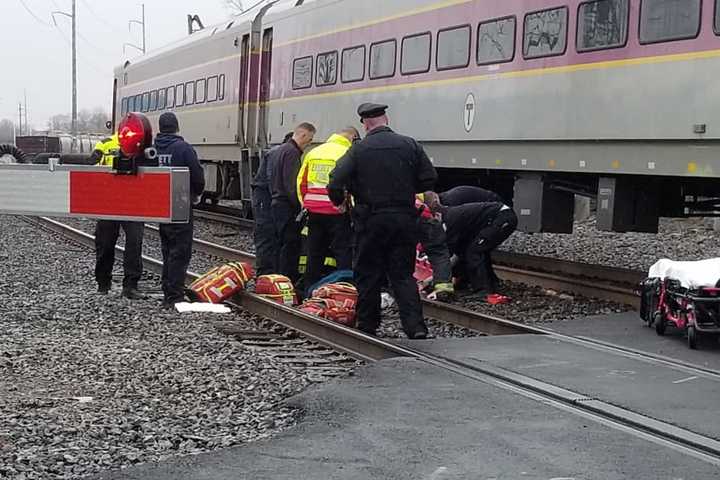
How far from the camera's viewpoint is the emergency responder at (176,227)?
33.2 ft

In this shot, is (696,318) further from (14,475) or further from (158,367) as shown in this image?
(14,475)

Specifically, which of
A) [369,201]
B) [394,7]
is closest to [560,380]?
[369,201]

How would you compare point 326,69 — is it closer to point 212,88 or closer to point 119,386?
point 212,88

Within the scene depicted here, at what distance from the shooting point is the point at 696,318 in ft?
26.4

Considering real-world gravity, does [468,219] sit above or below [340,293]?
above

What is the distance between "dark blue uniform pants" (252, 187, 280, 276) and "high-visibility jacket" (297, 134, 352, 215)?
Result: 136 centimetres

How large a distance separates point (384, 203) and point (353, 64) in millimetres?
7716

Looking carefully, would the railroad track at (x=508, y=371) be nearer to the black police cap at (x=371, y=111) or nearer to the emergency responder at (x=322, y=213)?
the emergency responder at (x=322, y=213)

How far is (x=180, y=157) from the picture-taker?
10.1 m

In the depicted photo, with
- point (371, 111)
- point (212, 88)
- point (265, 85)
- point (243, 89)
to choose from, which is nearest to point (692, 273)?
point (371, 111)

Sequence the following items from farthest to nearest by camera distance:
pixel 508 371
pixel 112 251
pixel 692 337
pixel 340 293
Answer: pixel 112 251
pixel 340 293
pixel 692 337
pixel 508 371

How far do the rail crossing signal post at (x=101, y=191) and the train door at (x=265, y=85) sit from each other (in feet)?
40.6

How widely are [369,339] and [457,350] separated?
1.96 ft

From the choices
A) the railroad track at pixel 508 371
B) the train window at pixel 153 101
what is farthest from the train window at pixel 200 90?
the railroad track at pixel 508 371
